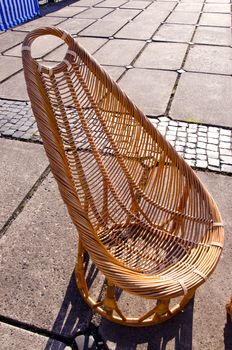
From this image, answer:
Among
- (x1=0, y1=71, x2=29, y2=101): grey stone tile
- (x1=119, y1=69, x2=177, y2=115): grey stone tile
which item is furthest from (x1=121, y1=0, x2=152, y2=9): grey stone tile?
(x1=0, y1=71, x2=29, y2=101): grey stone tile

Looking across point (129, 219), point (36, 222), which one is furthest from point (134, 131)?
point (36, 222)

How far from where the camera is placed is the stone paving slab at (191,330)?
1548 mm

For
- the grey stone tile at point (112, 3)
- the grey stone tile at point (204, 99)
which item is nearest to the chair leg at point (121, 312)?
the grey stone tile at point (204, 99)

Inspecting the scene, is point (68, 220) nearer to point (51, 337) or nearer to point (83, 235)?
point (51, 337)

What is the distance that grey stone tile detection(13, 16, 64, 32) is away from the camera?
6.23 m

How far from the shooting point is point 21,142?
2.98 m

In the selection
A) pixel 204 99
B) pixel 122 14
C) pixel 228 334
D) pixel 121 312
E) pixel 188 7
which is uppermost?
pixel 122 14

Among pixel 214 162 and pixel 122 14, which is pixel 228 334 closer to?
pixel 214 162

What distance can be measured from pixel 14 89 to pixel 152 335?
129 inches

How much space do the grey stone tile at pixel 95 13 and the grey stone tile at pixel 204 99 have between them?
3590 millimetres


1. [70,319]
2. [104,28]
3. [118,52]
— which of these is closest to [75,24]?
[104,28]

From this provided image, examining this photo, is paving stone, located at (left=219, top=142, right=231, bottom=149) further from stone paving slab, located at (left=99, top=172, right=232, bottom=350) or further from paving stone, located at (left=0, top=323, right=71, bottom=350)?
paving stone, located at (left=0, top=323, right=71, bottom=350)

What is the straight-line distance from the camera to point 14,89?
390cm

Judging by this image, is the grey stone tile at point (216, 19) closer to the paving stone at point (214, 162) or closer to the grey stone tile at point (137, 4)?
the grey stone tile at point (137, 4)
